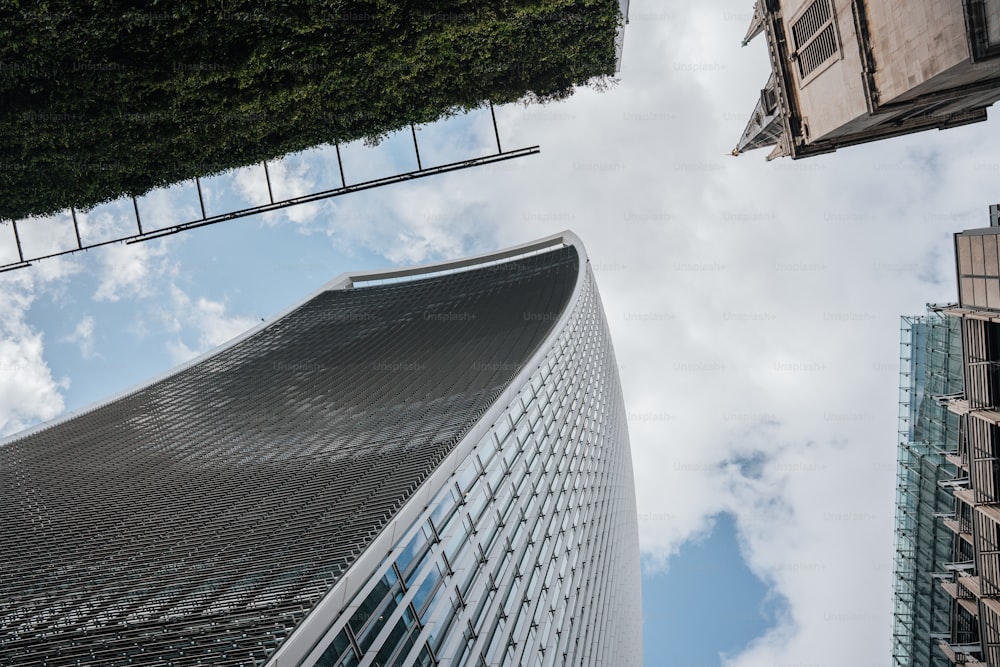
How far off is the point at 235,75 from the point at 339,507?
47.7ft

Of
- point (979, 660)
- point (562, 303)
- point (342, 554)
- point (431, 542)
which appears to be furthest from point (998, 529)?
point (562, 303)

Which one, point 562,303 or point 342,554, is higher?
point 562,303

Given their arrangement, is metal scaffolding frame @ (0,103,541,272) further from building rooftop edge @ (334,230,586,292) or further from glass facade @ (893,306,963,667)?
building rooftop edge @ (334,230,586,292)

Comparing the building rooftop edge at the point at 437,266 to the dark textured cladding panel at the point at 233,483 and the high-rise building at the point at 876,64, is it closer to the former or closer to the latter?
the dark textured cladding panel at the point at 233,483

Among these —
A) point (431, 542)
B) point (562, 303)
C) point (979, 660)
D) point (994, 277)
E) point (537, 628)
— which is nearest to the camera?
point (994, 277)

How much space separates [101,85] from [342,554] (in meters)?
→ 14.5

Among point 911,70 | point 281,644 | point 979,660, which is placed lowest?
point 979,660

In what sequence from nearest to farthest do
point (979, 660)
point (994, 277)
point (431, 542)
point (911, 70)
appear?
point (911, 70)
point (994, 277)
point (431, 542)
point (979, 660)

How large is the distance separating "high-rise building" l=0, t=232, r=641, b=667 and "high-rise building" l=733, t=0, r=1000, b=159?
645 inches

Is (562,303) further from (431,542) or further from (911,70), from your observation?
(911,70)

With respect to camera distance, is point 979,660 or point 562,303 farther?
point 562,303

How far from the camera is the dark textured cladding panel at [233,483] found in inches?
619

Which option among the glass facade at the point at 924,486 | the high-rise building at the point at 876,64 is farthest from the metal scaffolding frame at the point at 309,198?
the glass facade at the point at 924,486

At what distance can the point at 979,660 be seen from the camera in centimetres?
2608
